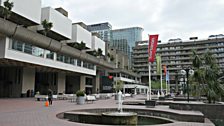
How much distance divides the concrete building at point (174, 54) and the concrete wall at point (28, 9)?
73907mm

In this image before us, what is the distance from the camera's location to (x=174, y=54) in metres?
103

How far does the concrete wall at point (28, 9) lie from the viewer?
29141 mm

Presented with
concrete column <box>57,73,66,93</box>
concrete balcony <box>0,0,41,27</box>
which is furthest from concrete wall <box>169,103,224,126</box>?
concrete column <box>57,73,66,93</box>

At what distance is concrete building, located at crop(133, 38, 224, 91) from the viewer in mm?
95750

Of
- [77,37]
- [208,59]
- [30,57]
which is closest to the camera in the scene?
[208,59]

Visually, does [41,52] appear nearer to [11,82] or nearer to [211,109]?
[11,82]

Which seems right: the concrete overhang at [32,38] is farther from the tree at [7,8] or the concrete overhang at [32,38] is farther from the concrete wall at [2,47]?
the tree at [7,8]

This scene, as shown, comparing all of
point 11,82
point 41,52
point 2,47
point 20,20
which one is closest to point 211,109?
point 2,47

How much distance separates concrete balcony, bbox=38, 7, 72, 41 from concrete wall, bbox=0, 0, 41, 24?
349 centimetres

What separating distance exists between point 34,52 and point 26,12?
6.01 metres

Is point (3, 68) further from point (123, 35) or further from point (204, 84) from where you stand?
point (123, 35)

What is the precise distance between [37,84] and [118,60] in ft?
150

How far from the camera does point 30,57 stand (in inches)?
1151

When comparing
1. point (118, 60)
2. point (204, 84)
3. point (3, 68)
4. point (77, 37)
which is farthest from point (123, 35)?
point (204, 84)
